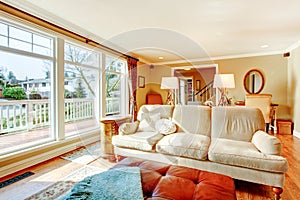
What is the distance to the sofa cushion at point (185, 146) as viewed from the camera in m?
2.02

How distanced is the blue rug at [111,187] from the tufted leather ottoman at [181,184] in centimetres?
7

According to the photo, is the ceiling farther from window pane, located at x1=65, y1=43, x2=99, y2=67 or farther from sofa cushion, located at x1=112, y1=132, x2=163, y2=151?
sofa cushion, located at x1=112, y1=132, x2=163, y2=151

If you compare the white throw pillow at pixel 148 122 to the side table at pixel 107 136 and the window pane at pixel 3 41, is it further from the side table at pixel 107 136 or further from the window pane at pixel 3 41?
the window pane at pixel 3 41

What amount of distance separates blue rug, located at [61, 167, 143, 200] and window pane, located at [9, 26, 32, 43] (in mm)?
2414

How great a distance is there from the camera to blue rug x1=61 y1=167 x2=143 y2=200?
1124 millimetres

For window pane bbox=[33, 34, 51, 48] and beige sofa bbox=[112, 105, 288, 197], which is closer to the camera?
beige sofa bbox=[112, 105, 288, 197]

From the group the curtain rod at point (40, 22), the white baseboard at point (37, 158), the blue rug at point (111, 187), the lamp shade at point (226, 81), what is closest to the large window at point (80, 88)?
the curtain rod at point (40, 22)

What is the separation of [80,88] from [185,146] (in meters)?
2.95

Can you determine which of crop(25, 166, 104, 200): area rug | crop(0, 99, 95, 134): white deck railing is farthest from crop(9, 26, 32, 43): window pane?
crop(25, 166, 104, 200): area rug

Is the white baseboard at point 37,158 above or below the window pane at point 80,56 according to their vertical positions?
below

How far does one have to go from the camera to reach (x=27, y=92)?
2951mm

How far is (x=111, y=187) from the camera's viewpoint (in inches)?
48.2

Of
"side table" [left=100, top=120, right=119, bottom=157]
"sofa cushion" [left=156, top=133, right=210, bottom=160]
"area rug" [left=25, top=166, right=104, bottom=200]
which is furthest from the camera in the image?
"side table" [left=100, top=120, right=119, bottom=157]

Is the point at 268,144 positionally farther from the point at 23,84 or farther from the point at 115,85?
the point at 115,85
